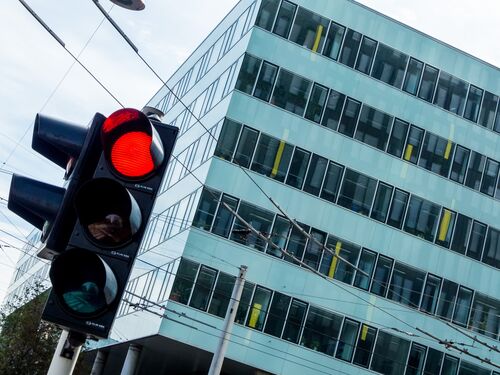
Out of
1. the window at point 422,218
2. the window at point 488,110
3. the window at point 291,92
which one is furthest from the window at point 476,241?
the window at point 291,92

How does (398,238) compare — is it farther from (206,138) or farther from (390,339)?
(206,138)

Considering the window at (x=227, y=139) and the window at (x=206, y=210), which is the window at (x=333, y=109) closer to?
the window at (x=227, y=139)

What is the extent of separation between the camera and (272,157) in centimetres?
3491

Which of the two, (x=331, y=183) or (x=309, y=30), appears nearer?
(x=331, y=183)

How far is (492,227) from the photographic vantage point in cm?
3850

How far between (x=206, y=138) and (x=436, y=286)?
37.3 ft

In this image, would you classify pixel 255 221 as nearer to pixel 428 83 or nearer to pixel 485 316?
pixel 428 83

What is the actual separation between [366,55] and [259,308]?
1156 cm

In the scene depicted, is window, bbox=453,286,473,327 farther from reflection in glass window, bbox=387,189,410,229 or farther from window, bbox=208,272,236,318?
window, bbox=208,272,236,318

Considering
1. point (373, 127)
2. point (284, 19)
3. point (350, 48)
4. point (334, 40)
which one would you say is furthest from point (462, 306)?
point (284, 19)

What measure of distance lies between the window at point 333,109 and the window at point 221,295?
25.3 ft

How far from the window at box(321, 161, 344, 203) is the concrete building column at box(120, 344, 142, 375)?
9973 millimetres

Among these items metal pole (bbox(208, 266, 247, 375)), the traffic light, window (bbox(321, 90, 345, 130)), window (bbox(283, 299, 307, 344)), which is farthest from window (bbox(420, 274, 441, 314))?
the traffic light

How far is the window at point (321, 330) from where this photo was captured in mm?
34422
